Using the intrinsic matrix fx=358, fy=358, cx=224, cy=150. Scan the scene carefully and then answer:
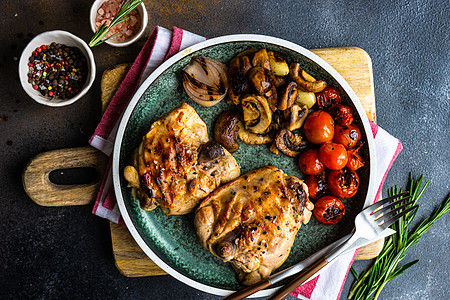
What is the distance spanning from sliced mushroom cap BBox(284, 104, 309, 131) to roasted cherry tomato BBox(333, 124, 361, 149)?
312 millimetres

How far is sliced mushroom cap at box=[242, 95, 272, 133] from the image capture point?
294 cm

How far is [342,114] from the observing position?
10.2 ft

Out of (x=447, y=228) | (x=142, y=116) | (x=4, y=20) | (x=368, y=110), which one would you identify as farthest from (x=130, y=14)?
(x=447, y=228)

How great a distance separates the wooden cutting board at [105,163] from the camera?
324 cm

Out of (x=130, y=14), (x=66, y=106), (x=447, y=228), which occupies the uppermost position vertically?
(x=130, y=14)

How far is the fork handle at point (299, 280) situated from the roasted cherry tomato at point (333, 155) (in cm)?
79

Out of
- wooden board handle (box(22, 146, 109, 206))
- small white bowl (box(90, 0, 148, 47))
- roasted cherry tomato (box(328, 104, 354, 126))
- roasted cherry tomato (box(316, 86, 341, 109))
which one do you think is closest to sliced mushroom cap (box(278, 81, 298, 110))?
roasted cherry tomato (box(316, 86, 341, 109))

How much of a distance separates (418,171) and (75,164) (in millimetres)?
3446

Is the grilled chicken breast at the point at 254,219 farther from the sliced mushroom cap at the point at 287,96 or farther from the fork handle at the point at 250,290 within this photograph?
the sliced mushroom cap at the point at 287,96

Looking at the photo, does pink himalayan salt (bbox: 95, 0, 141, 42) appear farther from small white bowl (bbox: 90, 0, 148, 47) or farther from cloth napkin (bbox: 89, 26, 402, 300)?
cloth napkin (bbox: 89, 26, 402, 300)

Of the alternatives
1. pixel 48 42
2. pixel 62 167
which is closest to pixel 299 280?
pixel 62 167

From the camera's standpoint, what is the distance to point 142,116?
3.13 m

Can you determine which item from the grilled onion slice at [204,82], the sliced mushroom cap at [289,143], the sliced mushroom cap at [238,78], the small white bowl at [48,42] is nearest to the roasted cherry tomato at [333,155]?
the sliced mushroom cap at [289,143]

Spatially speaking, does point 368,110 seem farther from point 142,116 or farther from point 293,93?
point 142,116
